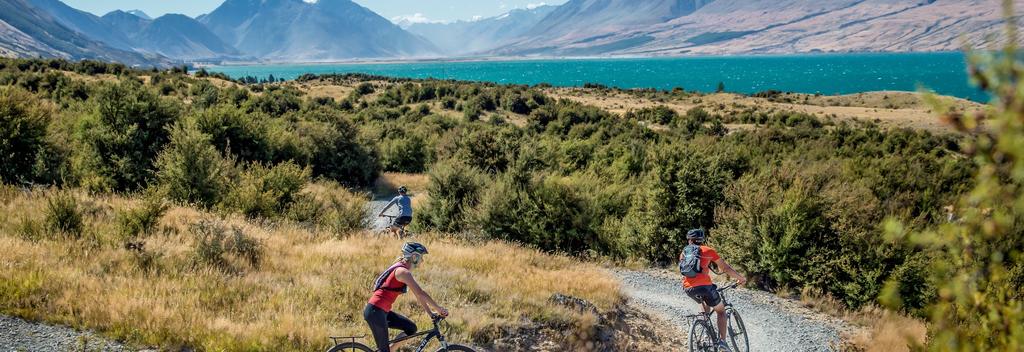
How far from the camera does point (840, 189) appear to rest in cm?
1443

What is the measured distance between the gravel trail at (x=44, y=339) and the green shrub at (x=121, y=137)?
11.8 m

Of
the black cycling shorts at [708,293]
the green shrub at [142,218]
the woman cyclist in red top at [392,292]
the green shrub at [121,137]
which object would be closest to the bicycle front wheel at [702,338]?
the black cycling shorts at [708,293]

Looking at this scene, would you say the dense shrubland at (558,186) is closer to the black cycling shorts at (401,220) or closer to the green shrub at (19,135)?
the green shrub at (19,135)

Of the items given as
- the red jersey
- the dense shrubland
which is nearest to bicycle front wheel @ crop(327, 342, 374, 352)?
the red jersey

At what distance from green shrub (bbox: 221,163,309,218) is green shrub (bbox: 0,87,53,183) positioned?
5625mm

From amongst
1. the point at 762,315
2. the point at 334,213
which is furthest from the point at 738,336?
the point at 334,213

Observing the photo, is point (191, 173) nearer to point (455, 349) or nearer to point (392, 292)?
point (392, 292)

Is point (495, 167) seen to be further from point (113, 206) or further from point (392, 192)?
point (113, 206)

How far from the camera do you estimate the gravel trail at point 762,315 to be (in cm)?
1084

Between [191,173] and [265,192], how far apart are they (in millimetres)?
1978

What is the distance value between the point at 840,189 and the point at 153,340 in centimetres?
1441

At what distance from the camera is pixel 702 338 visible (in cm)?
889

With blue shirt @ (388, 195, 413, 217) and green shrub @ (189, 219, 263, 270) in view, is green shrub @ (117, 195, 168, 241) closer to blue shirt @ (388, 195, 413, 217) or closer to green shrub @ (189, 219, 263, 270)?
green shrub @ (189, 219, 263, 270)

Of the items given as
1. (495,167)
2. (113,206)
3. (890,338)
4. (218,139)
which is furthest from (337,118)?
(890,338)
